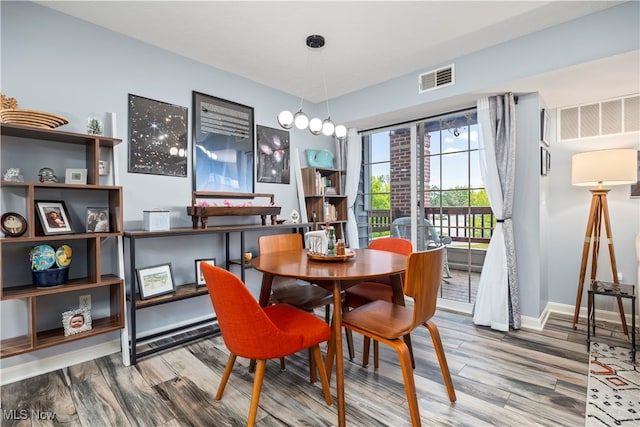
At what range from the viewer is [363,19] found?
2.40m

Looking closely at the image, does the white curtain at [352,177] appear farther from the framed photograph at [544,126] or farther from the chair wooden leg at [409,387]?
the chair wooden leg at [409,387]

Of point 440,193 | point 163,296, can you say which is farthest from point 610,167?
point 163,296

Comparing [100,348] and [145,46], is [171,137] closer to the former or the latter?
[145,46]

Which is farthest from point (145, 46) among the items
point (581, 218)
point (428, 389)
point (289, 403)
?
point (581, 218)

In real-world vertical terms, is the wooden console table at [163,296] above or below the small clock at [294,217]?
below

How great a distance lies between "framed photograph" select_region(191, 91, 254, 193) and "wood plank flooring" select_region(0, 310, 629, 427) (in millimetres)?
1620

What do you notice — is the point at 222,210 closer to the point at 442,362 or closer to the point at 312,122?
the point at 312,122

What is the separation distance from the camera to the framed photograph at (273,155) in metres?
3.58

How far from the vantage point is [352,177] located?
166 inches

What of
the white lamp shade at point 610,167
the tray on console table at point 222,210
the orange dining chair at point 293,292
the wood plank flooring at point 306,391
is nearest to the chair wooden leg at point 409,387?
the wood plank flooring at point 306,391

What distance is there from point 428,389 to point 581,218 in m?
2.73

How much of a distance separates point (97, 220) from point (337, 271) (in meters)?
1.90

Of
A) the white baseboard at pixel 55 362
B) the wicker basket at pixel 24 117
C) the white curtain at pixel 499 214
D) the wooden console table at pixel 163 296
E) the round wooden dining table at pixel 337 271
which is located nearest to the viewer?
the round wooden dining table at pixel 337 271

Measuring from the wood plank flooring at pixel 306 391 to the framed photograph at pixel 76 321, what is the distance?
0.32 metres
